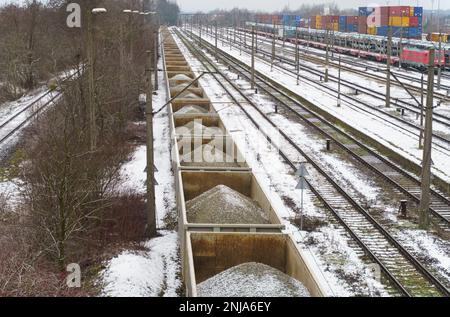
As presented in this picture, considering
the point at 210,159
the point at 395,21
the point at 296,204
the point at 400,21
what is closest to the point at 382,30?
the point at 395,21

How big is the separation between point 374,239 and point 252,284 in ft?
20.4

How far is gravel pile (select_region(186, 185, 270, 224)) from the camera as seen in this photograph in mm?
A: 15273

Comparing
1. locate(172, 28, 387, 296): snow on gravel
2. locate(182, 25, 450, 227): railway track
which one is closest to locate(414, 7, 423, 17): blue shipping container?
locate(182, 25, 450, 227): railway track

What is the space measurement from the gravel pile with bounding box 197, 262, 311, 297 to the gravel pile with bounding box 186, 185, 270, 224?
329cm

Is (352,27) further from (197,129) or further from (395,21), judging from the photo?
(197,129)

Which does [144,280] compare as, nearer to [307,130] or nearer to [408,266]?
[408,266]

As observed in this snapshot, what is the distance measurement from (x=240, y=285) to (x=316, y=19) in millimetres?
105400

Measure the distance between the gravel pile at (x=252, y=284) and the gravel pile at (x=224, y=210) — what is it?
329 centimetres

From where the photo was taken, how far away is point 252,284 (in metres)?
11.3

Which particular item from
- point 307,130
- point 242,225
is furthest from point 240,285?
point 307,130

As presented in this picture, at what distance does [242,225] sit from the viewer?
13.9 m

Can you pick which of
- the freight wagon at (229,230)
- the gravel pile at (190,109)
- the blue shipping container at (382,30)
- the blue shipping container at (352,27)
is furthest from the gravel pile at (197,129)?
the blue shipping container at (352,27)

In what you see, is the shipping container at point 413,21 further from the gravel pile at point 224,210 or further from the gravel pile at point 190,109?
the gravel pile at point 224,210

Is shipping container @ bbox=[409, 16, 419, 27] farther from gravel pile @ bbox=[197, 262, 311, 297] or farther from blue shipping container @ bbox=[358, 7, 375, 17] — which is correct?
gravel pile @ bbox=[197, 262, 311, 297]
